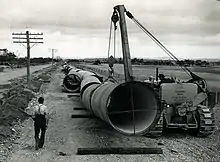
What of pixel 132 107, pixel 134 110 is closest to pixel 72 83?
pixel 132 107

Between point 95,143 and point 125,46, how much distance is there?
409cm

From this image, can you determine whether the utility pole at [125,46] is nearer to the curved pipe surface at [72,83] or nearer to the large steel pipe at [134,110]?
→ the large steel pipe at [134,110]

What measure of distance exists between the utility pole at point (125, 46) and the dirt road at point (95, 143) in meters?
2.07

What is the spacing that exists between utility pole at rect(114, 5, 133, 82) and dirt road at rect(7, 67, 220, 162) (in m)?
2.07

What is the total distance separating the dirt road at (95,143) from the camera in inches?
372

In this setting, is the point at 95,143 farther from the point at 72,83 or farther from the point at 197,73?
the point at 197,73

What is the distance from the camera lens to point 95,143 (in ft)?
36.6

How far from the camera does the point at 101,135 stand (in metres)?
12.3

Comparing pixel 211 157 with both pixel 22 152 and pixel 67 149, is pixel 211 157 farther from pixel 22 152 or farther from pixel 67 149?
pixel 22 152

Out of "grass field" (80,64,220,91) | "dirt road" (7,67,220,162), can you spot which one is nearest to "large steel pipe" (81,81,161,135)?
"dirt road" (7,67,220,162)

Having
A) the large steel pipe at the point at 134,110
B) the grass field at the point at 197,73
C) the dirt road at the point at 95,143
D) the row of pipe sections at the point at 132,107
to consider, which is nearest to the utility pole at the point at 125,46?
the row of pipe sections at the point at 132,107

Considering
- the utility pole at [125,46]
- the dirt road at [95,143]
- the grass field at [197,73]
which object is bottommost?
the dirt road at [95,143]

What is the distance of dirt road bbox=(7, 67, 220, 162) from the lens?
9.46 m

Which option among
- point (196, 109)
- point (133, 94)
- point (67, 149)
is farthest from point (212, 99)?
point (67, 149)
